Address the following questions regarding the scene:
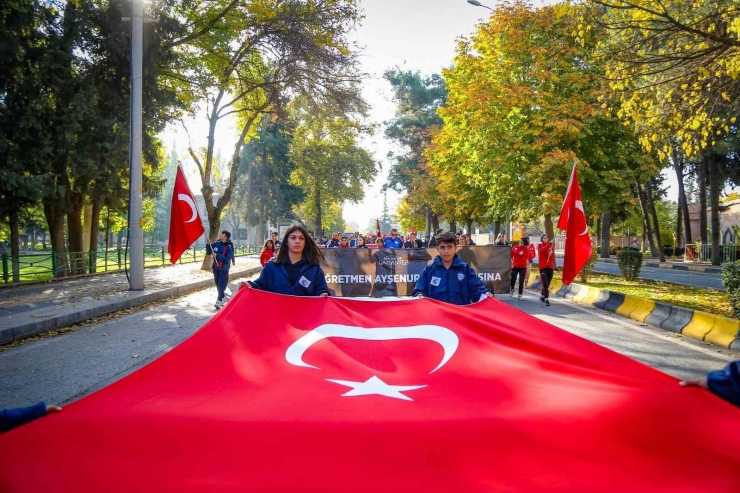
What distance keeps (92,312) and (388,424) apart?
11.4m

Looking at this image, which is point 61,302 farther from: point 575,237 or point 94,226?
point 94,226

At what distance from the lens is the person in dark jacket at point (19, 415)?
2.96 metres

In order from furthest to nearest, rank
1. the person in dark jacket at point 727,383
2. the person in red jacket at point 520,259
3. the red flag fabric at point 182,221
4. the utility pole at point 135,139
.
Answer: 1. the utility pole at point 135,139
2. the person in red jacket at point 520,259
3. the red flag fabric at point 182,221
4. the person in dark jacket at point 727,383

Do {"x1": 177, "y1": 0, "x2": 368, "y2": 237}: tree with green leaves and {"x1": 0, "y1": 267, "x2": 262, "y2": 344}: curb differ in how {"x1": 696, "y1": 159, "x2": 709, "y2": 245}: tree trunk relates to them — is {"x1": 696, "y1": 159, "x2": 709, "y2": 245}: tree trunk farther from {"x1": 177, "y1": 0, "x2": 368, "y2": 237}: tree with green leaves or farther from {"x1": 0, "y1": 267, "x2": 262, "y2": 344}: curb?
{"x1": 0, "y1": 267, "x2": 262, "y2": 344}: curb

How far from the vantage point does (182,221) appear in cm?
962

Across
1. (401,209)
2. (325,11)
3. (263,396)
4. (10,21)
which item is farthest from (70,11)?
(401,209)

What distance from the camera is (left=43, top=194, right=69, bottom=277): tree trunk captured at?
22.4 m

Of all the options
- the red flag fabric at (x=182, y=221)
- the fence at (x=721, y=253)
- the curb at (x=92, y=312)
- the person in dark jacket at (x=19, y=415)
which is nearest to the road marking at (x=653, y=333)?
the red flag fabric at (x=182, y=221)

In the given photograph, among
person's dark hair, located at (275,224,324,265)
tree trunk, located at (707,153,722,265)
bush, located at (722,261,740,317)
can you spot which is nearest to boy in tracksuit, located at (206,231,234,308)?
person's dark hair, located at (275,224,324,265)

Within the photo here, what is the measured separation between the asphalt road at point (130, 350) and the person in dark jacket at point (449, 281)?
3.12 meters

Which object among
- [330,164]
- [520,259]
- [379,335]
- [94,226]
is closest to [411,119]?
[330,164]

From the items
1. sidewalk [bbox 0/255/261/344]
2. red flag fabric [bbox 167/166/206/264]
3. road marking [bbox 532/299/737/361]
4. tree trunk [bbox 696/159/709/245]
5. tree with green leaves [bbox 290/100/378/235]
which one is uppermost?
tree with green leaves [bbox 290/100/378/235]

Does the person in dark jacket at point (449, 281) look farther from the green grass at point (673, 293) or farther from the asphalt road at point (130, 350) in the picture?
the green grass at point (673, 293)

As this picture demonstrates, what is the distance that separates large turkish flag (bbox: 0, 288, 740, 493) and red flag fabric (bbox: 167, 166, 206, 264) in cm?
515
